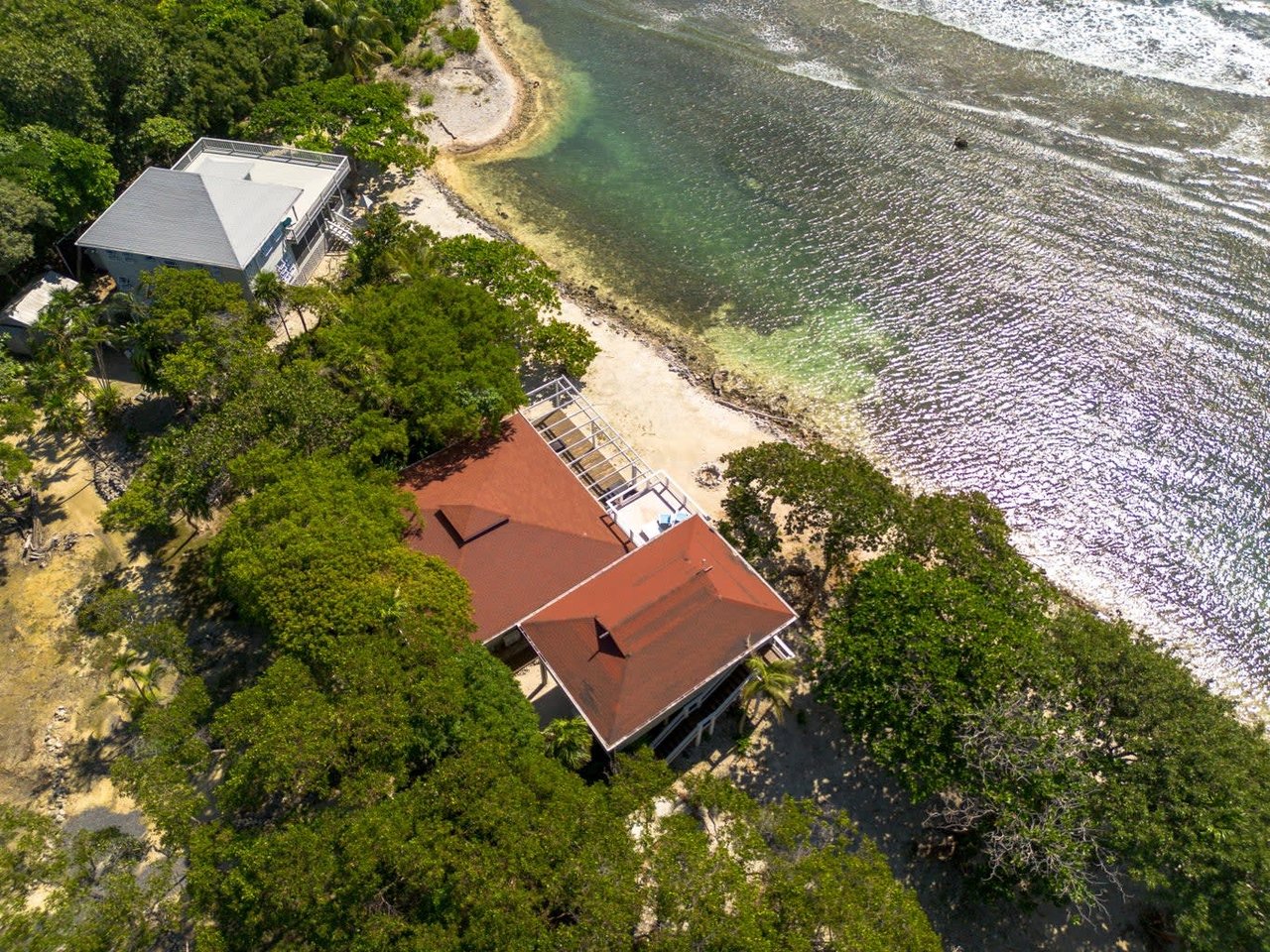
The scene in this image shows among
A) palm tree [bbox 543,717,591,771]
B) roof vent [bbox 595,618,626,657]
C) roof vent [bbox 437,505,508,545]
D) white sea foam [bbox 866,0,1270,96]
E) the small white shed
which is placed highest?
white sea foam [bbox 866,0,1270,96]

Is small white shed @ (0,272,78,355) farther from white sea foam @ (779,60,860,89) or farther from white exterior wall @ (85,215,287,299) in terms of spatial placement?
white sea foam @ (779,60,860,89)

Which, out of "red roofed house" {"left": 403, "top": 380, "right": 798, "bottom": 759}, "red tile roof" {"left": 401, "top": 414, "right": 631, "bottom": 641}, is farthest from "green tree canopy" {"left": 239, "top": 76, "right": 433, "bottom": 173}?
"red tile roof" {"left": 401, "top": 414, "right": 631, "bottom": 641}

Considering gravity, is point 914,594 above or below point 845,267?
below

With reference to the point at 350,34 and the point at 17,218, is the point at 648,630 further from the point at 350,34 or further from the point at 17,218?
the point at 350,34

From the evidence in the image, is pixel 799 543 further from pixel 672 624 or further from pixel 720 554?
pixel 672 624

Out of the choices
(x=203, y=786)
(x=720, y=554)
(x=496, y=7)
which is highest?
(x=496, y=7)

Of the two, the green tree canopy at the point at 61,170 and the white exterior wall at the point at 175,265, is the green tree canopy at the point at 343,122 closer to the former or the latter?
the green tree canopy at the point at 61,170

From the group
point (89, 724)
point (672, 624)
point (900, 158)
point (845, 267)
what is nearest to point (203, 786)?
point (89, 724)

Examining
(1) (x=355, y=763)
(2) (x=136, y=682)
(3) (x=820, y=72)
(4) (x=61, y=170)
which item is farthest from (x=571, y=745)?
(3) (x=820, y=72)
